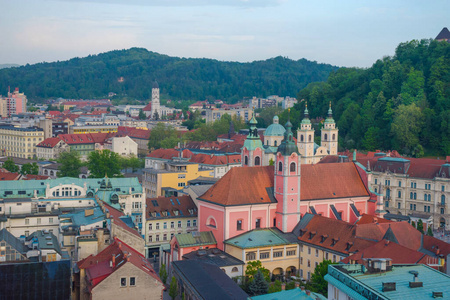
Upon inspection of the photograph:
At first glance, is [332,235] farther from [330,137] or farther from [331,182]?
[330,137]

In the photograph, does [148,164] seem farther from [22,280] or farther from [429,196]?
[22,280]

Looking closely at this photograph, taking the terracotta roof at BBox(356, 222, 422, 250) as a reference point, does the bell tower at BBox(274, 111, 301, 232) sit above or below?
above

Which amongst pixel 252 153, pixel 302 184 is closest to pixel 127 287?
pixel 302 184

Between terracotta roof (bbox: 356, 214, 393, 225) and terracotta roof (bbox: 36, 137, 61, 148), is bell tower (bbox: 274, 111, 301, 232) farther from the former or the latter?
terracotta roof (bbox: 36, 137, 61, 148)

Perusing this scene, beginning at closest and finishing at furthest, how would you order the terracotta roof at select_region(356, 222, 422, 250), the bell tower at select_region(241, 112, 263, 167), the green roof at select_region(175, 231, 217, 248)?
the terracotta roof at select_region(356, 222, 422, 250) < the green roof at select_region(175, 231, 217, 248) < the bell tower at select_region(241, 112, 263, 167)

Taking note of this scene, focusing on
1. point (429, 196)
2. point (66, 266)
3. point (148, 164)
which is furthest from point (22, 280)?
point (148, 164)

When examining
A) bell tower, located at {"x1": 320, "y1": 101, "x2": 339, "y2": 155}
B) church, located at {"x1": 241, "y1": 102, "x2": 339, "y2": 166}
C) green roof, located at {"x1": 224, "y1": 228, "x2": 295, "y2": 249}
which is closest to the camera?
green roof, located at {"x1": 224, "y1": 228, "x2": 295, "y2": 249}

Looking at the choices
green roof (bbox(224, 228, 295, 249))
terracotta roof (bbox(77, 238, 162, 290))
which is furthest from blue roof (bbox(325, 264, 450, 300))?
green roof (bbox(224, 228, 295, 249))

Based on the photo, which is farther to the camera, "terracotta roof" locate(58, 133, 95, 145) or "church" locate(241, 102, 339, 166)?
"terracotta roof" locate(58, 133, 95, 145)
